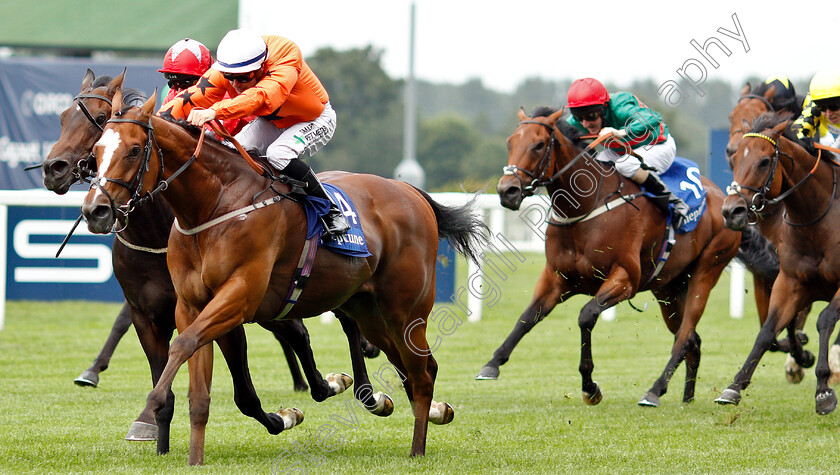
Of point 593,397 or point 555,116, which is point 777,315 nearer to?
point 593,397

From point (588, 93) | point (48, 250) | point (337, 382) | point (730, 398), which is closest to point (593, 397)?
point (730, 398)

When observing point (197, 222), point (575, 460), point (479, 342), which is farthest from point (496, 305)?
point (197, 222)

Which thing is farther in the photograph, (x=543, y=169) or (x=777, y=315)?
(x=543, y=169)

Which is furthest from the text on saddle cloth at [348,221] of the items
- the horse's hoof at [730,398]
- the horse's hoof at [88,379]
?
the horse's hoof at [88,379]

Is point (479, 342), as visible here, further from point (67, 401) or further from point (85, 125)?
point (85, 125)

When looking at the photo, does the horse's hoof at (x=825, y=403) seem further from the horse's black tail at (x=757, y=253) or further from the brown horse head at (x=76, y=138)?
the brown horse head at (x=76, y=138)

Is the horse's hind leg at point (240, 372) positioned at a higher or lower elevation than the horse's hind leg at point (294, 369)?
higher

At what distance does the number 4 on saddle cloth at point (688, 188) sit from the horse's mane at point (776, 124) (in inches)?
37.8

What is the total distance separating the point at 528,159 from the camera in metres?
6.20

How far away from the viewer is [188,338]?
13.2ft

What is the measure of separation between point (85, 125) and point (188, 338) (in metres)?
1.36

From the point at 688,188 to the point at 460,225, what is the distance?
211 centimetres

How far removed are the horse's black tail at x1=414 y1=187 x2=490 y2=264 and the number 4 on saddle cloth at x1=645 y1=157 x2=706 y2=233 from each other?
5.50ft

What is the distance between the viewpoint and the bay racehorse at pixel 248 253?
13.1 ft
